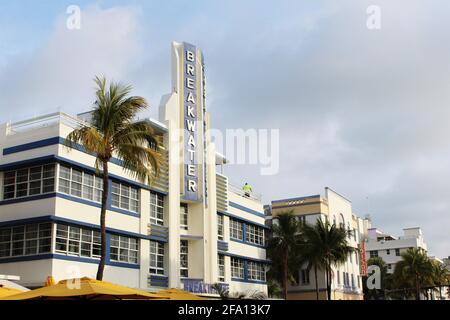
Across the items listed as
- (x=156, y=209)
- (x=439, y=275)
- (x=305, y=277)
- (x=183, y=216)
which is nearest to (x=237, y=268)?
(x=183, y=216)

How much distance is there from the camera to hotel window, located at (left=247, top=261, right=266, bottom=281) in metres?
48.0

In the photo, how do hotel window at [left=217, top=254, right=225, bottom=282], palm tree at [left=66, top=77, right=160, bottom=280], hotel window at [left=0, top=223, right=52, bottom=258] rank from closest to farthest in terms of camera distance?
palm tree at [left=66, top=77, right=160, bottom=280]
hotel window at [left=0, top=223, right=52, bottom=258]
hotel window at [left=217, top=254, right=225, bottom=282]

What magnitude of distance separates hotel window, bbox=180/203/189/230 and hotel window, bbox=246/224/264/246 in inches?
353

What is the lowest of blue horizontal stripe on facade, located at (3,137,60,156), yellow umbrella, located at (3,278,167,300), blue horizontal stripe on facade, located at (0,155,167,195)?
yellow umbrella, located at (3,278,167,300)

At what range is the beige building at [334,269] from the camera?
59.8 m

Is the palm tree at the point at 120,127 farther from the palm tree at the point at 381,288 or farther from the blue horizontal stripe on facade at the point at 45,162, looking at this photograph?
the palm tree at the point at 381,288

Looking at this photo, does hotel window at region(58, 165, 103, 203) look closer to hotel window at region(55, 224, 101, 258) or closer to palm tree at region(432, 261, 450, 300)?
hotel window at region(55, 224, 101, 258)

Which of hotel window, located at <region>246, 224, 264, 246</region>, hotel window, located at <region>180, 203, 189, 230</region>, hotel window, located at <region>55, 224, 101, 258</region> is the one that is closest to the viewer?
hotel window, located at <region>55, 224, 101, 258</region>

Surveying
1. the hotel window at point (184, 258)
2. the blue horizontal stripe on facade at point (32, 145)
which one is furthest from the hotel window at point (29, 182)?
the hotel window at point (184, 258)

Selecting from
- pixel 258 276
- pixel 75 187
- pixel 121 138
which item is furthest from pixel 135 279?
pixel 258 276

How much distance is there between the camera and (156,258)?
36.2m

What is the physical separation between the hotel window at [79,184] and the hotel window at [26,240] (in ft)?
6.91

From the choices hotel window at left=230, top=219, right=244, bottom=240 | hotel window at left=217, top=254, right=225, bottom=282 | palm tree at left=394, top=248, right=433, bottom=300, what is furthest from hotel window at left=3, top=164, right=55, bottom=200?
palm tree at left=394, top=248, right=433, bottom=300
